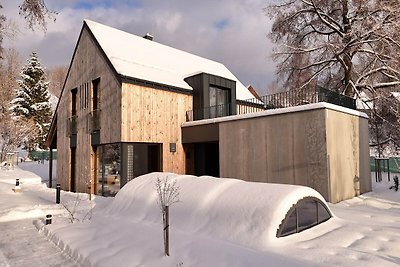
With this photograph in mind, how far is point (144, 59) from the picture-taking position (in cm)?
1777

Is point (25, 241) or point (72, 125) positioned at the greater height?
point (72, 125)

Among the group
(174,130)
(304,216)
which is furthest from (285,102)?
(304,216)

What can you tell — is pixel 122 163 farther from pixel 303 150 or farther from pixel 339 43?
pixel 339 43

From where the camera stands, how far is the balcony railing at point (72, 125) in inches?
721

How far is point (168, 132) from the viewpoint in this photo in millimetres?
15641

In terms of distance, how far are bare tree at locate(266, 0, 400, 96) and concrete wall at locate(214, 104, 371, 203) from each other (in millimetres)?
5868

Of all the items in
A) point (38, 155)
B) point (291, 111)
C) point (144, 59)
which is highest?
point (144, 59)

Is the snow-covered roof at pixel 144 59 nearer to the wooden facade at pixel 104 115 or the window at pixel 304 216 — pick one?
the wooden facade at pixel 104 115

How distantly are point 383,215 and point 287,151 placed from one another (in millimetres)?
3910

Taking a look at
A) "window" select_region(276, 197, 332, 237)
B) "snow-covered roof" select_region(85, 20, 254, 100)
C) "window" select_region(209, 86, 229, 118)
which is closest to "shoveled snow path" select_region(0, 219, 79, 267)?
"window" select_region(276, 197, 332, 237)

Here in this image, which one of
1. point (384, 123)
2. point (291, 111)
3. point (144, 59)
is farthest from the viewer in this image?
point (384, 123)

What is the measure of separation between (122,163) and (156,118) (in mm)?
2977

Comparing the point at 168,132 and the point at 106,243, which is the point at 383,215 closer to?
the point at 106,243

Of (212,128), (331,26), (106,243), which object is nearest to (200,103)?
(212,128)
